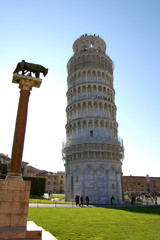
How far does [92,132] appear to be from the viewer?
Answer: 129 ft

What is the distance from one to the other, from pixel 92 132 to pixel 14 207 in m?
30.5

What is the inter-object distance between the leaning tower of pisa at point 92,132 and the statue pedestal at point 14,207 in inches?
1048

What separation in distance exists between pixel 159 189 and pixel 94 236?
3992 inches

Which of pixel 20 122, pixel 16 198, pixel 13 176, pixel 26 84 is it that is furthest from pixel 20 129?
pixel 16 198

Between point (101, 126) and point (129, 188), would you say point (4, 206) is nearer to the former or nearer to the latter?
point (101, 126)

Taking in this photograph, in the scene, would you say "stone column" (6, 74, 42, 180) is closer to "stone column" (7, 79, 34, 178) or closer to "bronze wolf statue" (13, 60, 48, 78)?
"stone column" (7, 79, 34, 178)

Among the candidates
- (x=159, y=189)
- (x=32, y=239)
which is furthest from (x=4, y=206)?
(x=159, y=189)

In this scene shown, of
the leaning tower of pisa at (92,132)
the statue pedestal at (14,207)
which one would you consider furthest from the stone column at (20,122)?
the leaning tower of pisa at (92,132)

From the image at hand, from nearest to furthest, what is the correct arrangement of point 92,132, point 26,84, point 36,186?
point 26,84, point 92,132, point 36,186

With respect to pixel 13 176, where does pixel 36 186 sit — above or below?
below

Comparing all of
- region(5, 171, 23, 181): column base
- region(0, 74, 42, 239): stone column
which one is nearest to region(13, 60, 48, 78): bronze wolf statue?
region(0, 74, 42, 239): stone column

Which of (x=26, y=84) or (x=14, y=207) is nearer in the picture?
(x=14, y=207)

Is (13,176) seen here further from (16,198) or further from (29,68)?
(29,68)

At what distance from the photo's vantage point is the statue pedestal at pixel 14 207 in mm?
8547
